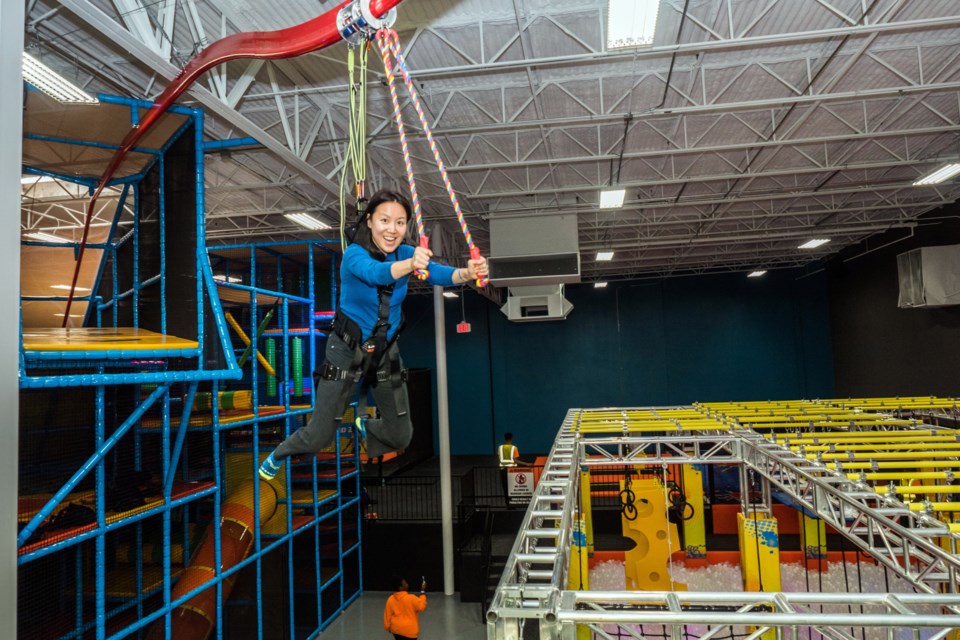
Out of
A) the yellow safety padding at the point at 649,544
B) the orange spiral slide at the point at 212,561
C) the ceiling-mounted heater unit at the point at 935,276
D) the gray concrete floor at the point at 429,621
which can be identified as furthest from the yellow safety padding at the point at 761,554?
the ceiling-mounted heater unit at the point at 935,276

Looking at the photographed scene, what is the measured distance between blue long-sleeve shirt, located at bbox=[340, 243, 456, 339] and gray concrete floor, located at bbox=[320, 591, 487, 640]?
26.8 ft

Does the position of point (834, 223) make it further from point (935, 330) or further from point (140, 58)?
point (140, 58)

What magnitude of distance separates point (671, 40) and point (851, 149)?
5.96 m

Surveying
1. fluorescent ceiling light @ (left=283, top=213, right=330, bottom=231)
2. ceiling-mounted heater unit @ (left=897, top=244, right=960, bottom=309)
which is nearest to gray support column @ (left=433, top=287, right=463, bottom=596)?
fluorescent ceiling light @ (left=283, top=213, right=330, bottom=231)

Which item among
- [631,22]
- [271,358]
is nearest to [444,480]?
[271,358]

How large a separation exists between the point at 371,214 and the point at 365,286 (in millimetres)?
319

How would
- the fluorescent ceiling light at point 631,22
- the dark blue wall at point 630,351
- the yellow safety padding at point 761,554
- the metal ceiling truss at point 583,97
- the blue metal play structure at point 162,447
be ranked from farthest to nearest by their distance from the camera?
the dark blue wall at point 630,351 → the yellow safety padding at point 761,554 → the metal ceiling truss at point 583,97 → the fluorescent ceiling light at point 631,22 → the blue metal play structure at point 162,447

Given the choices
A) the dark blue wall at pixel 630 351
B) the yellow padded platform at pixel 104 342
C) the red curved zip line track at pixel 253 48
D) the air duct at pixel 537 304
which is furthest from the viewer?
the dark blue wall at pixel 630 351

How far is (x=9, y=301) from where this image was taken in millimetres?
2754

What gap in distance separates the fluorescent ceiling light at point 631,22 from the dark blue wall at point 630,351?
16203 millimetres

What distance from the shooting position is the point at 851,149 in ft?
36.4

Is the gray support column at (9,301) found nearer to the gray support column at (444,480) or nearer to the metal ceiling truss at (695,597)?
the metal ceiling truss at (695,597)

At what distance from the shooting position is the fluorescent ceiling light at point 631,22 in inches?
208

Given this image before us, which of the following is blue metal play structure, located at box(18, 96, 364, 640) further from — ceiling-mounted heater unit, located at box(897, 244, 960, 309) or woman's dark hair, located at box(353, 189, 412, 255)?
ceiling-mounted heater unit, located at box(897, 244, 960, 309)
